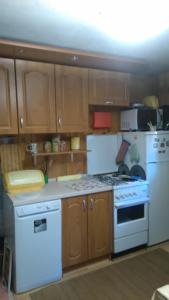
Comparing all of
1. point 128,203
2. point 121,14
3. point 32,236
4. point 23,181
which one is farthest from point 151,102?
point 32,236

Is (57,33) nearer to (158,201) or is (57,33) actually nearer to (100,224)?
(100,224)

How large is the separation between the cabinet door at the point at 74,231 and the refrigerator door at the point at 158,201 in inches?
36.3

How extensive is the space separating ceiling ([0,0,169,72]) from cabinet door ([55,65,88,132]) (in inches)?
11.9

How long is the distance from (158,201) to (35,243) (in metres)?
1.61

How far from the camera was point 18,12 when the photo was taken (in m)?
1.70

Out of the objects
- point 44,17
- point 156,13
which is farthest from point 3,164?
point 156,13

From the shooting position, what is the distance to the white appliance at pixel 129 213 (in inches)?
103

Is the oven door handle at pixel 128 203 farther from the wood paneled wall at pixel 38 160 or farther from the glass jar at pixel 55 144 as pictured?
the glass jar at pixel 55 144

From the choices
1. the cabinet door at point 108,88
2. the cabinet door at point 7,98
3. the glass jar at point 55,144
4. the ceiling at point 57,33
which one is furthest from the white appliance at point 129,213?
the ceiling at point 57,33

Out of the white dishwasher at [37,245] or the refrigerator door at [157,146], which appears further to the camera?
the refrigerator door at [157,146]

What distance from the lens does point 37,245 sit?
2.18 metres

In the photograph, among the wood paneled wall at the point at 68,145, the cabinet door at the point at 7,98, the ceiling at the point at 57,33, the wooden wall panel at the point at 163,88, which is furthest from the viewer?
the wooden wall panel at the point at 163,88

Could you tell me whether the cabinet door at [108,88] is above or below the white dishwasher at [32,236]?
above

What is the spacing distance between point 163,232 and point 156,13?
98.8 inches
